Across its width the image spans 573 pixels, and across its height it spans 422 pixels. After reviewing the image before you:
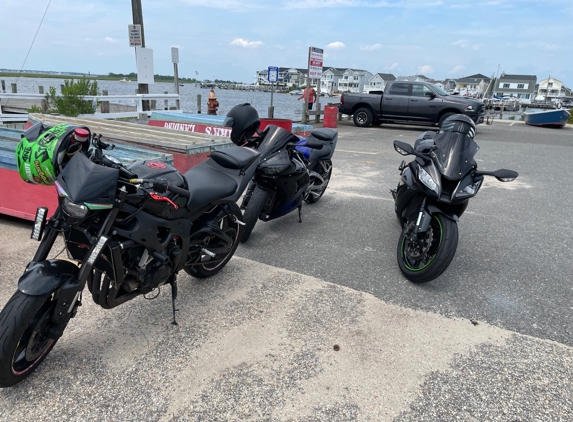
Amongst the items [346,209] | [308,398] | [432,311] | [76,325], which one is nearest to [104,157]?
[76,325]

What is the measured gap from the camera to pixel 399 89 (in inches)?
633

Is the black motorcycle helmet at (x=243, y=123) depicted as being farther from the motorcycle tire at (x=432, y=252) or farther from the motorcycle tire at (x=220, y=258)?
the motorcycle tire at (x=432, y=252)

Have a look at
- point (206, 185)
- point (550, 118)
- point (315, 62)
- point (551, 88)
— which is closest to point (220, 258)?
point (206, 185)

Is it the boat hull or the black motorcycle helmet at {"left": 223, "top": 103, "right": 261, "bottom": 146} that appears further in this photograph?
the boat hull

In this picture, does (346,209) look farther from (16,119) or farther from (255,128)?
(16,119)

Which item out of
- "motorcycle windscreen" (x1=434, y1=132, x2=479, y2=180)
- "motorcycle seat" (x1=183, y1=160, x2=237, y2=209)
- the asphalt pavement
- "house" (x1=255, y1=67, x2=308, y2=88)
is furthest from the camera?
"house" (x1=255, y1=67, x2=308, y2=88)

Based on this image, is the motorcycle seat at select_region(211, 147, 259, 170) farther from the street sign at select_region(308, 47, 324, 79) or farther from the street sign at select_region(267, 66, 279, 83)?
the street sign at select_region(308, 47, 324, 79)

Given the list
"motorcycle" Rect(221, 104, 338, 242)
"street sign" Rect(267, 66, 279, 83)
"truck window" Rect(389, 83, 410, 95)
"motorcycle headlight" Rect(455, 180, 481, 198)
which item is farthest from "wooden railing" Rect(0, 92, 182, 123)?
"motorcycle headlight" Rect(455, 180, 481, 198)

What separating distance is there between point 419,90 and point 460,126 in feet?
42.7

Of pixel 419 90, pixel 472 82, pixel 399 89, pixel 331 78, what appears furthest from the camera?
pixel 331 78

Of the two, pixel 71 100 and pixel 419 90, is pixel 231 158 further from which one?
pixel 419 90

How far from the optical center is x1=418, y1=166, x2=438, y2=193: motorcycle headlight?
11.4ft

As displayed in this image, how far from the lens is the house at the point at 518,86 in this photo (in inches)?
3713

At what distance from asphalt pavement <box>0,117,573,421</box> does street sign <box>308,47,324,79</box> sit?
12.5m
